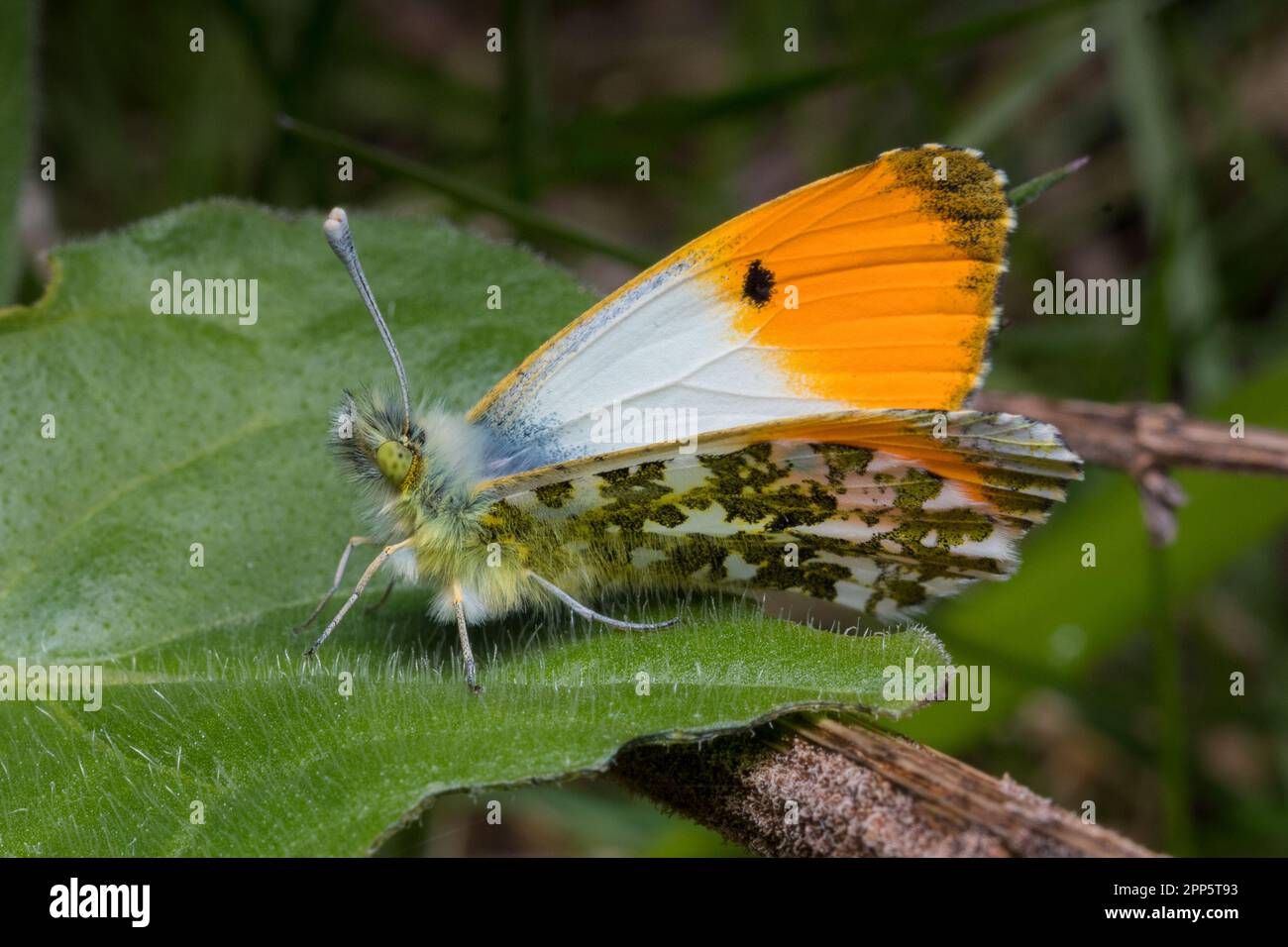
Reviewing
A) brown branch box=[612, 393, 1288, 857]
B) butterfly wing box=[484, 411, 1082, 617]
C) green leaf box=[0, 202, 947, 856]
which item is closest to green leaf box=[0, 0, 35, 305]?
green leaf box=[0, 202, 947, 856]

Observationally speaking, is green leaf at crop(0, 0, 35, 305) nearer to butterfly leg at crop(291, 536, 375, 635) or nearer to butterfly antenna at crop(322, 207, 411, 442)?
butterfly antenna at crop(322, 207, 411, 442)

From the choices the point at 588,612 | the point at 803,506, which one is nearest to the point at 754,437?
the point at 803,506

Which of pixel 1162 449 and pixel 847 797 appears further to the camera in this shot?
pixel 1162 449

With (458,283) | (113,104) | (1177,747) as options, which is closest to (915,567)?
(458,283)

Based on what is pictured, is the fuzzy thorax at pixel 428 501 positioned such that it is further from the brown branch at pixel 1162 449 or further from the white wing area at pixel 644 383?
the brown branch at pixel 1162 449

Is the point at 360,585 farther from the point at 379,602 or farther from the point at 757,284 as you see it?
the point at 757,284

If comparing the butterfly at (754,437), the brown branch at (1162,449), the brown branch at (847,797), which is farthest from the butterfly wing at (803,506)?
the brown branch at (1162,449)
